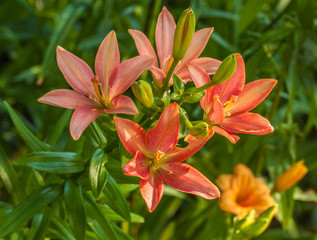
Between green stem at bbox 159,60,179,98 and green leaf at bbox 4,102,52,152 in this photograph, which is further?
green leaf at bbox 4,102,52,152

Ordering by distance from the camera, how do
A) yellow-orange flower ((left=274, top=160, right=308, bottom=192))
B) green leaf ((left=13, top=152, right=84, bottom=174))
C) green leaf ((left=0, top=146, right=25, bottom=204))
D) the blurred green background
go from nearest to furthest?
green leaf ((left=13, top=152, right=84, bottom=174)) < green leaf ((left=0, top=146, right=25, bottom=204)) < yellow-orange flower ((left=274, top=160, right=308, bottom=192)) < the blurred green background

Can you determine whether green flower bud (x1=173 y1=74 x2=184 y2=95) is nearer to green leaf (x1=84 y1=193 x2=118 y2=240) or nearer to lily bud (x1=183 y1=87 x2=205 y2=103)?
lily bud (x1=183 y1=87 x2=205 y2=103)

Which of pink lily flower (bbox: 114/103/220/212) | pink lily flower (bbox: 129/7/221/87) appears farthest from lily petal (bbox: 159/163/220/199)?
pink lily flower (bbox: 129/7/221/87)

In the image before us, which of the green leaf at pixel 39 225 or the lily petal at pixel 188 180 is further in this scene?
the green leaf at pixel 39 225

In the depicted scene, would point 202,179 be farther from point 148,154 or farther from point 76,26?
point 76,26

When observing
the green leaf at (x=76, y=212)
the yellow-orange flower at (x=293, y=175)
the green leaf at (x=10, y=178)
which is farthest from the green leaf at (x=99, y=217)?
the yellow-orange flower at (x=293, y=175)

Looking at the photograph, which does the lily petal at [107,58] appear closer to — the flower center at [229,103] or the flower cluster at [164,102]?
the flower cluster at [164,102]

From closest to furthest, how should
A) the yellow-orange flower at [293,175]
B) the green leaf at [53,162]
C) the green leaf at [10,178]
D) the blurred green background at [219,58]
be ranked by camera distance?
the green leaf at [53,162]
the green leaf at [10,178]
the yellow-orange flower at [293,175]
the blurred green background at [219,58]

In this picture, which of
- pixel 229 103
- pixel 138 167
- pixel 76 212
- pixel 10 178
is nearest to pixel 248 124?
pixel 229 103
